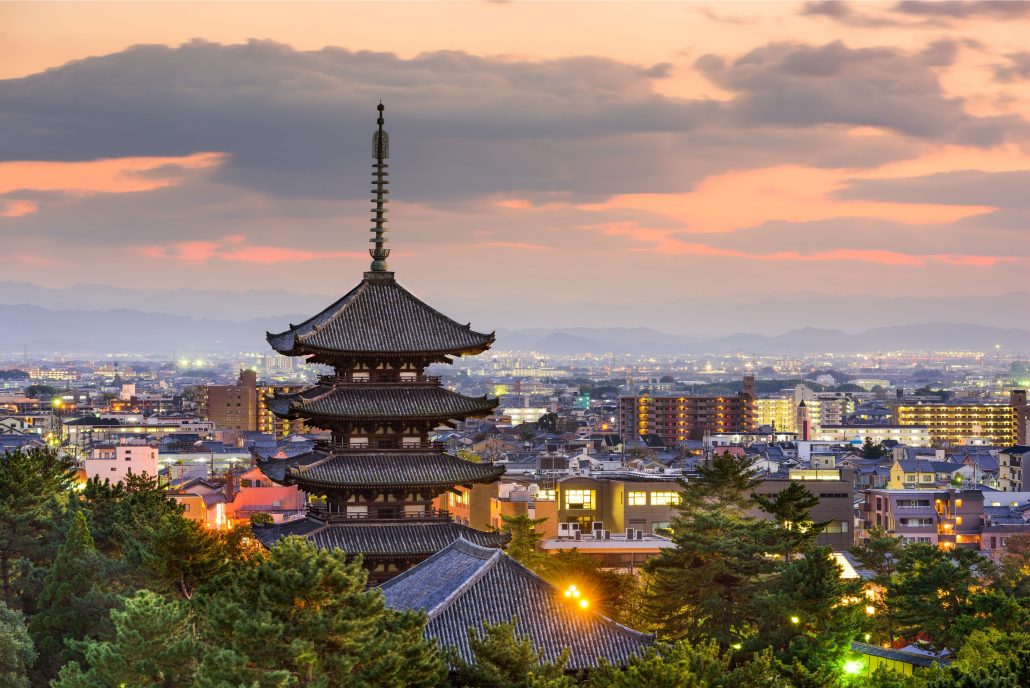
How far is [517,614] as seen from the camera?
32656mm

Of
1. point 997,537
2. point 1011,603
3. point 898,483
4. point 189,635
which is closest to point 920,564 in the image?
point 1011,603

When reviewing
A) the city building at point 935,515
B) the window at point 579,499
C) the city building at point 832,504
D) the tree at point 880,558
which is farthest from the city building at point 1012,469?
the tree at point 880,558

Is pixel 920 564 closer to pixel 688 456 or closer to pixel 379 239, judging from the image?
pixel 379 239

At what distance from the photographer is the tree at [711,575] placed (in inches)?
1572

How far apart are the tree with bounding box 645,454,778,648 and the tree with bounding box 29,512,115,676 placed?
48.8 ft

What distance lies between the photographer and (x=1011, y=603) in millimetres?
38219

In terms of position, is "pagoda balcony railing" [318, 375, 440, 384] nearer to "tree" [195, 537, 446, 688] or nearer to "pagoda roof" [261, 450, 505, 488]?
"pagoda roof" [261, 450, 505, 488]

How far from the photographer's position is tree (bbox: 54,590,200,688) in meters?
31.1

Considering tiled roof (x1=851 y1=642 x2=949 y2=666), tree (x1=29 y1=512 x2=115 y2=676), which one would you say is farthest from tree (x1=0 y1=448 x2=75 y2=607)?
tiled roof (x1=851 y1=642 x2=949 y2=666)

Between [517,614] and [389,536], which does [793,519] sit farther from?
[517,614]

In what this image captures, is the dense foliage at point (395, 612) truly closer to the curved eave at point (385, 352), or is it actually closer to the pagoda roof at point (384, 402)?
the pagoda roof at point (384, 402)

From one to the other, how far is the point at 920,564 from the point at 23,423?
142994mm

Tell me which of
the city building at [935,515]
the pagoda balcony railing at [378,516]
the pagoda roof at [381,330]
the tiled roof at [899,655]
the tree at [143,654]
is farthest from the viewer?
the city building at [935,515]

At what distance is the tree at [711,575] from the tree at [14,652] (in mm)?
16165
